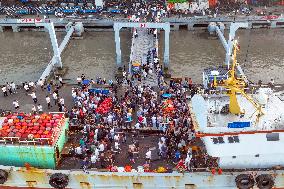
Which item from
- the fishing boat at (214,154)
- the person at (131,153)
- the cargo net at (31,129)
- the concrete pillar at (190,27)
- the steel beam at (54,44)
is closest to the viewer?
the fishing boat at (214,154)

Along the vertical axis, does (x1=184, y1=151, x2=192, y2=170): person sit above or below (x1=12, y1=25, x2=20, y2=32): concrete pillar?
below

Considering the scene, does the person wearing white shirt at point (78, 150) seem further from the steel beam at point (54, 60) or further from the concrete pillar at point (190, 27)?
the concrete pillar at point (190, 27)

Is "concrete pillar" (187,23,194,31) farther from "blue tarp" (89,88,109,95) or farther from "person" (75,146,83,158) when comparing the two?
"person" (75,146,83,158)

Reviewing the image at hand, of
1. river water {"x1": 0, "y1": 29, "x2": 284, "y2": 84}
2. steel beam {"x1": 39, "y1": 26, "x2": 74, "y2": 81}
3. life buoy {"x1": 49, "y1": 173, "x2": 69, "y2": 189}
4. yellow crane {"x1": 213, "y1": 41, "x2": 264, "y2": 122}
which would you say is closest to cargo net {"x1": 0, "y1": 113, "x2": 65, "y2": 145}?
life buoy {"x1": 49, "y1": 173, "x2": 69, "y2": 189}

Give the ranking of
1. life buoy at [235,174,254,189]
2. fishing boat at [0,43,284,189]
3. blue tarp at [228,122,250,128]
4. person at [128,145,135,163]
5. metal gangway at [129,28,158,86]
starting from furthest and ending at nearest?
1. metal gangway at [129,28,158,86]
2. person at [128,145,135,163]
3. life buoy at [235,174,254,189]
4. fishing boat at [0,43,284,189]
5. blue tarp at [228,122,250,128]

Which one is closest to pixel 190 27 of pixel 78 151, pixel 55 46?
pixel 55 46

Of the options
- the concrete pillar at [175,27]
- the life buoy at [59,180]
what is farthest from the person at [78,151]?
the concrete pillar at [175,27]
